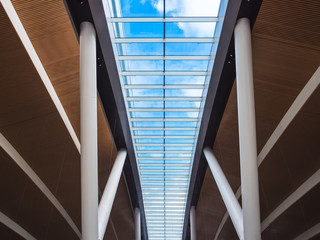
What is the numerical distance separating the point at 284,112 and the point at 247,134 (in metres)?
4.40

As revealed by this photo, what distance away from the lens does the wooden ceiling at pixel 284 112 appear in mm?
14148

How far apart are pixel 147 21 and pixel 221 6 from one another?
304 centimetres

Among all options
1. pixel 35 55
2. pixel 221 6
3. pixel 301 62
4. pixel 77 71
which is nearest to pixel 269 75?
pixel 301 62

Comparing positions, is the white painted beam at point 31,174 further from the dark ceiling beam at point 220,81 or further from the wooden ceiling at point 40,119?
the dark ceiling beam at point 220,81

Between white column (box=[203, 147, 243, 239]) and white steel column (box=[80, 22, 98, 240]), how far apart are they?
205 inches

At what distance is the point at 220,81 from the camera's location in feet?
60.8

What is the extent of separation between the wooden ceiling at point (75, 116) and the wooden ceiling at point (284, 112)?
0.03 meters

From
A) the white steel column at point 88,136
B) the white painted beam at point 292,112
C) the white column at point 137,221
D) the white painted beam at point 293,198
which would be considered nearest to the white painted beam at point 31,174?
the white steel column at point 88,136

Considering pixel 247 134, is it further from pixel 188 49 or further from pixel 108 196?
pixel 108 196

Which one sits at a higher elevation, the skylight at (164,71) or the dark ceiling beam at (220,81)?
the skylight at (164,71)

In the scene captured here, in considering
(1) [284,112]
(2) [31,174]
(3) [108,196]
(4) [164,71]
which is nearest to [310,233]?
(1) [284,112]

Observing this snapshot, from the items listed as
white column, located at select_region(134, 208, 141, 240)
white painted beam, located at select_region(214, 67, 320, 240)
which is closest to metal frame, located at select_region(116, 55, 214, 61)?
white painted beam, located at select_region(214, 67, 320, 240)

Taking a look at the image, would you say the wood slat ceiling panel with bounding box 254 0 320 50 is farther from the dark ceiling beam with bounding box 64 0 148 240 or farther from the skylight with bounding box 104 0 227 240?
the dark ceiling beam with bounding box 64 0 148 240

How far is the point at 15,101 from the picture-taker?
14.9 meters
